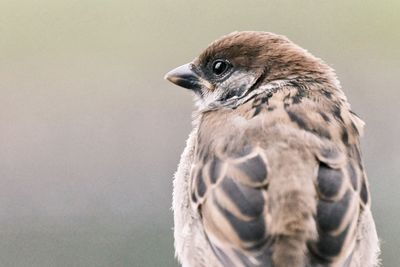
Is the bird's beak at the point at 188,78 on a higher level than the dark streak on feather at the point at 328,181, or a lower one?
higher

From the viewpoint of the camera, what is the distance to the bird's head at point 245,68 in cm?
600

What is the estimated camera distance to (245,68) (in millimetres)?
6145

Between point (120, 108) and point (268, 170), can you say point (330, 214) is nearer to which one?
point (268, 170)

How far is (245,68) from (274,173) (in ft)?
3.55

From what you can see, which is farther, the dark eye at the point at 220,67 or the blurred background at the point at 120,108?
the blurred background at the point at 120,108

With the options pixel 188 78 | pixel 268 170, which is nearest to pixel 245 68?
pixel 188 78

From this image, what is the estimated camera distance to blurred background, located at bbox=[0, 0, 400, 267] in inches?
319

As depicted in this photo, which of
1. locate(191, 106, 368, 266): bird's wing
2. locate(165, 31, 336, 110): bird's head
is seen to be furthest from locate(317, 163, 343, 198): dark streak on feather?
locate(165, 31, 336, 110): bird's head

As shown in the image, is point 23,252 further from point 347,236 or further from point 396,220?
point 347,236

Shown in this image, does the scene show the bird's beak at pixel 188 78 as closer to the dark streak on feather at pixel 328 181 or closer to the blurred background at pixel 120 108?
the dark streak on feather at pixel 328 181

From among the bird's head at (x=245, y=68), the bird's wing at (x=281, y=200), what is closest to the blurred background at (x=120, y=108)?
the bird's head at (x=245, y=68)

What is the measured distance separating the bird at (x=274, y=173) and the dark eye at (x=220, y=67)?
8 cm

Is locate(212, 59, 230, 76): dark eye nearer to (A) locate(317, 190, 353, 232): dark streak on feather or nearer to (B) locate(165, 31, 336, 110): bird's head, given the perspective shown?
(B) locate(165, 31, 336, 110): bird's head

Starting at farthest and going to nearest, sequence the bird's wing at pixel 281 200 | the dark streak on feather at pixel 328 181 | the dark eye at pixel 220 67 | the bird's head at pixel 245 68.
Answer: the dark eye at pixel 220 67 → the bird's head at pixel 245 68 → the dark streak on feather at pixel 328 181 → the bird's wing at pixel 281 200
